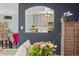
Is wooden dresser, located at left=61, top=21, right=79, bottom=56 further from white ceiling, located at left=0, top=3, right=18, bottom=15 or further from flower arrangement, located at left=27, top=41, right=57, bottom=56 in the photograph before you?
flower arrangement, located at left=27, top=41, right=57, bottom=56

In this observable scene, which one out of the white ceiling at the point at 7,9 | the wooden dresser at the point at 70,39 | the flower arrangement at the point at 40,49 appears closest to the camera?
the flower arrangement at the point at 40,49

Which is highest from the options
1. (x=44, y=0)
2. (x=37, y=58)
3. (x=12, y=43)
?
(x=44, y=0)

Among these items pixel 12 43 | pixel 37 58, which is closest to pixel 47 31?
pixel 12 43

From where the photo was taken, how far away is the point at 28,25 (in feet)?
22.3

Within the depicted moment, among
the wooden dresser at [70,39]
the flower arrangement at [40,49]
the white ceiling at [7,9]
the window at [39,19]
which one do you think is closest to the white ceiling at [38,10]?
the window at [39,19]

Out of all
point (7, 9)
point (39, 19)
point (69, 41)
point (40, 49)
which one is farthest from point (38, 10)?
point (40, 49)

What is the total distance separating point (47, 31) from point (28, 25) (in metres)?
0.63

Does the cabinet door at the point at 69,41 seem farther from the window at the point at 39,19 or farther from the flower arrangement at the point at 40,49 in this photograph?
the flower arrangement at the point at 40,49

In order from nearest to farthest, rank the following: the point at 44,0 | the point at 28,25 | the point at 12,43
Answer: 1. the point at 44,0
2. the point at 28,25
3. the point at 12,43

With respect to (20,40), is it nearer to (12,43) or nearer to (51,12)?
(12,43)

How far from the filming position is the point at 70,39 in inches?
248

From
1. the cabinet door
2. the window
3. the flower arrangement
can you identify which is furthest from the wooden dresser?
the flower arrangement

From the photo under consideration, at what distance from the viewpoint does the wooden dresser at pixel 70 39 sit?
20.3 feet

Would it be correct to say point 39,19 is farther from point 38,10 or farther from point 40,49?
point 40,49
